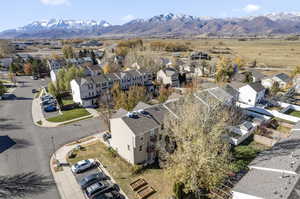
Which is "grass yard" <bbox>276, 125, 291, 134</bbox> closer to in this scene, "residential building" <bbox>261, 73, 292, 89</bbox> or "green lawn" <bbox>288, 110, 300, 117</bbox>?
"green lawn" <bbox>288, 110, 300, 117</bbox>

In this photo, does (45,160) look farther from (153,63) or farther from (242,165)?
(153,63)

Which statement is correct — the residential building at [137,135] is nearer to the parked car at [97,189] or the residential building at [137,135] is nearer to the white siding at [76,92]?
the parked car at [97,189]

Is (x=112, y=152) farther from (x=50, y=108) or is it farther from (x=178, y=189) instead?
(x=50, y=108)

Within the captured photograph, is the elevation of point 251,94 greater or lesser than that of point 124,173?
greater

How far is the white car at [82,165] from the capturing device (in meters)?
27.8

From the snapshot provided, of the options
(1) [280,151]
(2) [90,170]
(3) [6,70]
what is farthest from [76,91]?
(3) [6,70]

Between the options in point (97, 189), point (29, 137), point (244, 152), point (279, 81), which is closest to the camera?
point (97, 189)

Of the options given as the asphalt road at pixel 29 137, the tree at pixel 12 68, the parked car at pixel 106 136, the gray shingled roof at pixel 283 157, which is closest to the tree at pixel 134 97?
the asphalt road at pixel 29 137

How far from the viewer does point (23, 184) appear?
83.7 feet

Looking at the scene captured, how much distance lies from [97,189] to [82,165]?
6.00 meters

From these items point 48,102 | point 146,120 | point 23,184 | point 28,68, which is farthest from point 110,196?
point 28,68

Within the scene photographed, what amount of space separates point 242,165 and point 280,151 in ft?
18.7

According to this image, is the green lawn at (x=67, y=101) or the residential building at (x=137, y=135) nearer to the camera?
the residential building at (x=137, y=135)

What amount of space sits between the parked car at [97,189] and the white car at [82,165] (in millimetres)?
4565
